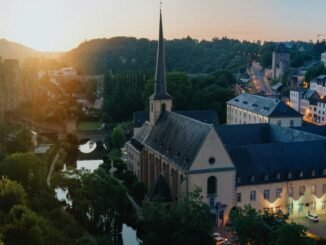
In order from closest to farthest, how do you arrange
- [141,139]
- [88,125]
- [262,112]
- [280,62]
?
[141,139], [262,112], [88,125], [280,62]

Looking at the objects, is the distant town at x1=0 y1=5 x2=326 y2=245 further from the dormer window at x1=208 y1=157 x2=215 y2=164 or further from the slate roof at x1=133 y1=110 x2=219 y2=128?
the dormer window at x1=208 y1=157 x2=215 y2=164

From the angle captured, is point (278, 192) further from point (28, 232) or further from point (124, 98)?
point (124, 98)

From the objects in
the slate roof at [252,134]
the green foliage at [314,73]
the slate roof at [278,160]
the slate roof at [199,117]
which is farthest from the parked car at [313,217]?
the green foliage at [314,73]

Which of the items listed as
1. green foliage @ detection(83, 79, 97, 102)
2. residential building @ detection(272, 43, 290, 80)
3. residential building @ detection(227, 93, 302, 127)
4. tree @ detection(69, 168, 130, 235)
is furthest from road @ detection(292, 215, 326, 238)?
residential building @ detection(272, 43, 290, 80)

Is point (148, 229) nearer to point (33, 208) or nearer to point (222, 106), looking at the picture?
point (33, 208)

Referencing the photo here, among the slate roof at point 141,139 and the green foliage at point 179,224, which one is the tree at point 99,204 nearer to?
the green foliage at point 179,224

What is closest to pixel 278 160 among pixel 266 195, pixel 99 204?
pixel 266 195
